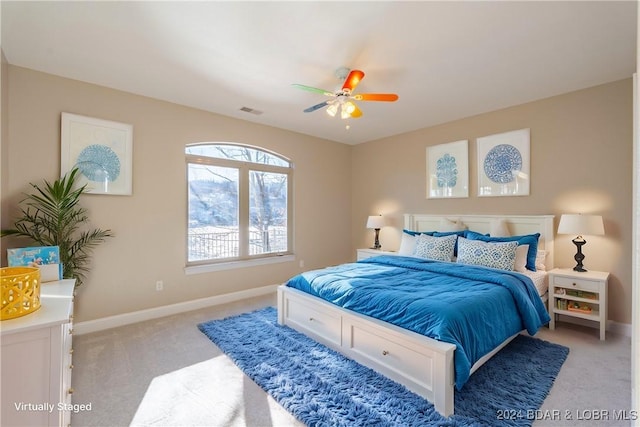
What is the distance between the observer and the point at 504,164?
369 cm

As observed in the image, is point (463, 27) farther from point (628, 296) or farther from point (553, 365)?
point (628, 296)

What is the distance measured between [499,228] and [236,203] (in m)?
3.52

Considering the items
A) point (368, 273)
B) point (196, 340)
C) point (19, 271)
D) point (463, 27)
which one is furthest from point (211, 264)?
point (463, 27)

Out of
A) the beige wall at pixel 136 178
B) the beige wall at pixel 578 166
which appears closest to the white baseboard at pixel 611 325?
the beige wall at pixel 578 166

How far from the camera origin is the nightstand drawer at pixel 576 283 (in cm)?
278

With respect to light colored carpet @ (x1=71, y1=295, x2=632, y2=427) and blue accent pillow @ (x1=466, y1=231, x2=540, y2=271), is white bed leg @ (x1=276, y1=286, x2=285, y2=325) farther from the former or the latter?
blue accent pillow @ (x1=466, y1=231, x2=540, y2=271)

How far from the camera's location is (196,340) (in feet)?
9.15

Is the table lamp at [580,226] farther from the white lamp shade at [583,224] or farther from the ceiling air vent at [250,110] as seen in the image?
the ceiling air vent at [250,110]

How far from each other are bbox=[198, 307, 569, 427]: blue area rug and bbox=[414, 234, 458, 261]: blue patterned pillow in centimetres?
110

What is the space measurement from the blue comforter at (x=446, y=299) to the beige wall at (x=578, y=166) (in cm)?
104

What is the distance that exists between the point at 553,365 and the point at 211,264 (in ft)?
12.3

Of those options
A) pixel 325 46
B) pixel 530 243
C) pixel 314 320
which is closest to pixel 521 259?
pixel 530 243

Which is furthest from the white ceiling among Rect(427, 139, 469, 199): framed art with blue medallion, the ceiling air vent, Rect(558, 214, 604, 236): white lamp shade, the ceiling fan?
Rect(558, 214, 604, 236): white lamp shade

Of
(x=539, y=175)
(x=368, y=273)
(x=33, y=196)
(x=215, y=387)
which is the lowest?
(x=215, y=387)
